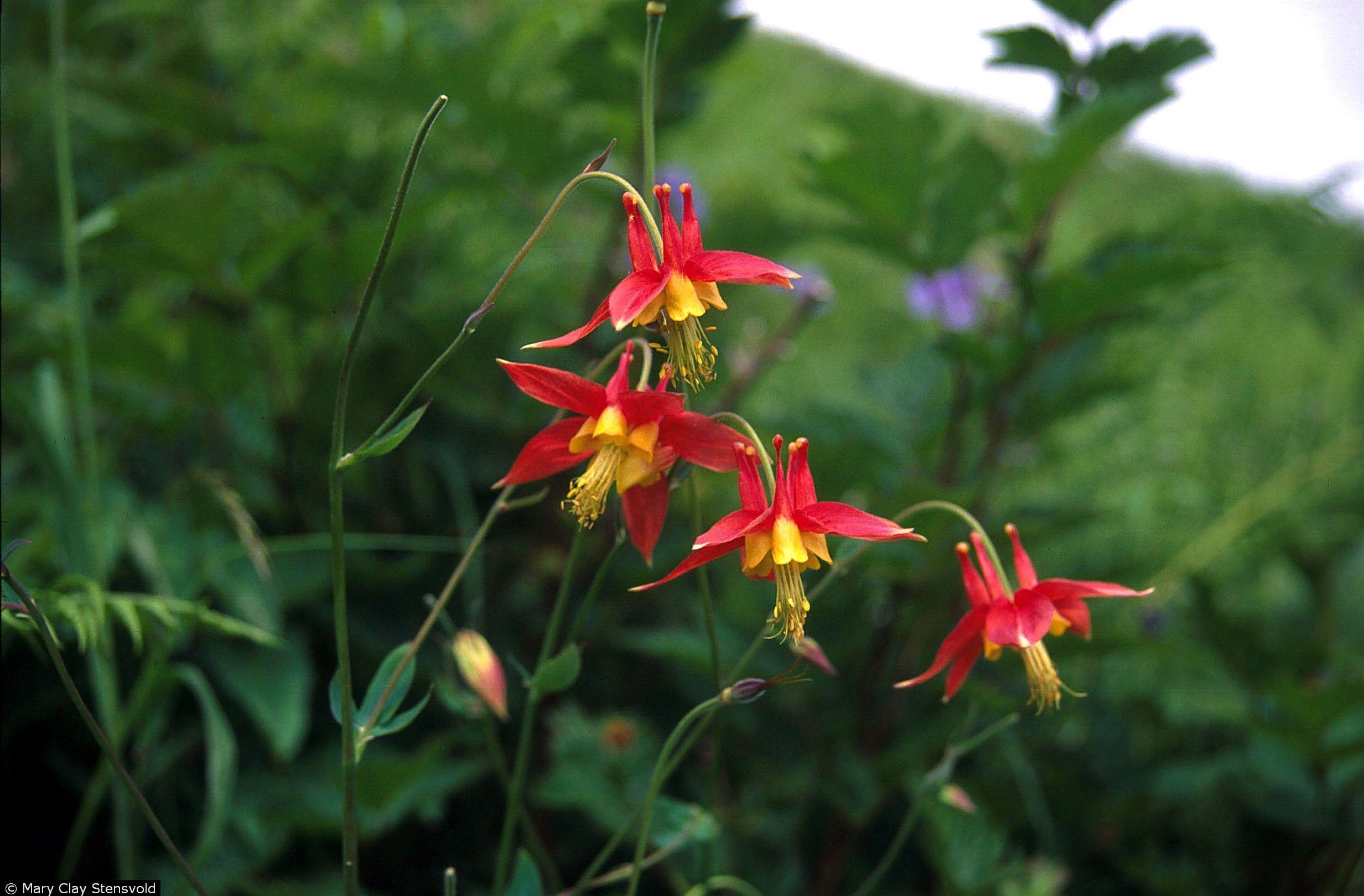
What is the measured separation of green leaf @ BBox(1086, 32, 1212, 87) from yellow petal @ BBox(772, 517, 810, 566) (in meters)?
0.93

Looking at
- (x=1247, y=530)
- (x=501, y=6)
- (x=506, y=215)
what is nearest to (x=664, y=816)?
(x=506, y=215)

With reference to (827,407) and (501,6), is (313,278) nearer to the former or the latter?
(827,407)

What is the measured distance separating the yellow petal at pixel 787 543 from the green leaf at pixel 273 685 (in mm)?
708

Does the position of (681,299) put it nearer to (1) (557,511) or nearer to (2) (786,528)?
(2) (786,528)

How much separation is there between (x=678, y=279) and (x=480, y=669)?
40 centimetres

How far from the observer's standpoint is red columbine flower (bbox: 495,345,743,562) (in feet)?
1.93

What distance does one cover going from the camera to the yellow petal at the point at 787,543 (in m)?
0.58

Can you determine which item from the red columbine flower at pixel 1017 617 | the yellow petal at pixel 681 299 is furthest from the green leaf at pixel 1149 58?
the yellow petal at pixel 681 299

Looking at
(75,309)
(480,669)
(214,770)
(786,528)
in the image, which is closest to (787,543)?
(786,528)

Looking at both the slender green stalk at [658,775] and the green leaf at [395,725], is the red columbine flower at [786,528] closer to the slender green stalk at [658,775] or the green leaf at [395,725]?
the slender green stalk at [658,775]

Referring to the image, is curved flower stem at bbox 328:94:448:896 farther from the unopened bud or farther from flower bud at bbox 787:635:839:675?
the unopened bud

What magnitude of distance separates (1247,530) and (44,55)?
2.33 meters

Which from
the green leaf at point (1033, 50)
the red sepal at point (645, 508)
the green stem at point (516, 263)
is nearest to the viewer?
the green stem at point (516, 263)

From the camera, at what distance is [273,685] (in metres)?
1.14
